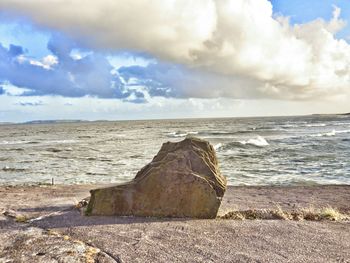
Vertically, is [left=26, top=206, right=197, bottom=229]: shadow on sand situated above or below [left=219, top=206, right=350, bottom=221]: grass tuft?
above

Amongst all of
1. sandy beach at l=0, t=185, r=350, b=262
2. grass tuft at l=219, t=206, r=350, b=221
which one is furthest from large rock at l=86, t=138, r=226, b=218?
grass tuft at l=219, t=206, r=350, b=221

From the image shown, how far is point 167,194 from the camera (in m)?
9.14

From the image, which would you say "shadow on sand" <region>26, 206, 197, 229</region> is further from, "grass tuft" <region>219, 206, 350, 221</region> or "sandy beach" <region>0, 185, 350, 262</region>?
"grass tuft" <region>219, 206, 350, 221</region>

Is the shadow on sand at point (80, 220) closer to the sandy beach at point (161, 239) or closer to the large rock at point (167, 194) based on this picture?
the sandy beach at point (161, 239)

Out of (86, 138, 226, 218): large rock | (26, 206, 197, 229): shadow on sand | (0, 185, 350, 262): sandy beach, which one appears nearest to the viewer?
(0, 185, 350, 262): sandy beach

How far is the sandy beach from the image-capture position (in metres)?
6.24

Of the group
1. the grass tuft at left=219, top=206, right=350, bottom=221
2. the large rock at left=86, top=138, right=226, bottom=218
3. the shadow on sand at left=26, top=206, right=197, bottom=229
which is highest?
the large rock at left=86, top=138, right=226, bottom=218

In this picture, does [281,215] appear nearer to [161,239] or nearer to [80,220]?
[161,239]

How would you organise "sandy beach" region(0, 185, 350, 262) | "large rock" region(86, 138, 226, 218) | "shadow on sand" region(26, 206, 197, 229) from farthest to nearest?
"large rock" region(86, 138, 226, 218) → "shadow on sand" region(26, 206, 197, 229) → "sandy beach" region(0, 185, 350, 262)

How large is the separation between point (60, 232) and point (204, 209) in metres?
3.19

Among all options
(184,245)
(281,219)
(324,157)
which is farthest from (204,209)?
(324,157)

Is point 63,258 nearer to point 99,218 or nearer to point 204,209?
point 99,218

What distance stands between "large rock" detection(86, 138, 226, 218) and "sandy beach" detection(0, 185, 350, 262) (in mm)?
395

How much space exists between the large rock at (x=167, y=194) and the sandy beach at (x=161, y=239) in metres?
0.39
